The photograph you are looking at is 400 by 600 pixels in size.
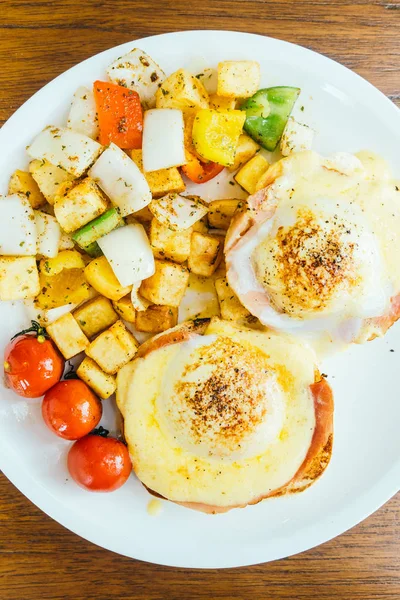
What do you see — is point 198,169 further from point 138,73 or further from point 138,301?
point 138,301

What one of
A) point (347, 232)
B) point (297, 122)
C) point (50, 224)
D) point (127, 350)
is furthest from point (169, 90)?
point (127, 350)

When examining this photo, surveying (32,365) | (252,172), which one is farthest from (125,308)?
(252,172)

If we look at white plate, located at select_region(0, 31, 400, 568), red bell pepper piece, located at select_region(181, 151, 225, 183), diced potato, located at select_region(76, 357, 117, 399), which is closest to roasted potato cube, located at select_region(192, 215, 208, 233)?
red bell pepper piece, located at select_region(181, 151, 225, 183)

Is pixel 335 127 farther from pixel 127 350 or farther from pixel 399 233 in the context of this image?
pixel 127 350

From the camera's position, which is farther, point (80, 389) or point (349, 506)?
point (349, 506)

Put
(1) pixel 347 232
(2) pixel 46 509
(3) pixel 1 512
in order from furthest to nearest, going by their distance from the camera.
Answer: (3) pixel 1 512 → (2) pixel 46 509 → (1) pixel 347 232

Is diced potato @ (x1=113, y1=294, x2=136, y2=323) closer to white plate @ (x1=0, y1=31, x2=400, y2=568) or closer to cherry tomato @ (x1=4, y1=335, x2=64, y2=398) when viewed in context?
cherry tomato @ (x1=4, y1=335, x2=64, y2=398)

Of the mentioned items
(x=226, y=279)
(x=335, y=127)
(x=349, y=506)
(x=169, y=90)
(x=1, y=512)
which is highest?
(x=169, y=90)
